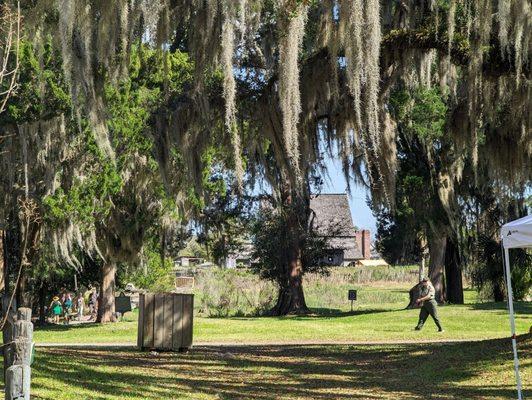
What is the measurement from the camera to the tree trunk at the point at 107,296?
2910 cm

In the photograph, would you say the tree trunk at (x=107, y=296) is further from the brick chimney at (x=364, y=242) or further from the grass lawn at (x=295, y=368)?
the brick chimney at (x=364, y=242)

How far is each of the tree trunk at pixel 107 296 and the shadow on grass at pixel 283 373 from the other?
12.6 metres

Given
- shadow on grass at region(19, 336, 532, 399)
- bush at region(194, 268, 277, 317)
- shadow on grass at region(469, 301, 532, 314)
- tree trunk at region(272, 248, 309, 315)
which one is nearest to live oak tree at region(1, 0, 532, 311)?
shadow on grass at region(19, 336, 532, 399)

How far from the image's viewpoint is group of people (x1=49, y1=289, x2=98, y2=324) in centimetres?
3466

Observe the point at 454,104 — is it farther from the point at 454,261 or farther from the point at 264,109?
the point at 454,261

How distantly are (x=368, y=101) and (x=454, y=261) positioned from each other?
2346 centimetres

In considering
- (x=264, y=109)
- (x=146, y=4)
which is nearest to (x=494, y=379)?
(x=264, y=109)

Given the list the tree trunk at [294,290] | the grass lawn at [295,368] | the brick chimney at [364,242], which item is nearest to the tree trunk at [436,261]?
the tree trunk at [294,290]

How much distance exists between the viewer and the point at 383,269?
180 ft

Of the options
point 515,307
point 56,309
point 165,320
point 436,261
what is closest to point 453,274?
point 436,261

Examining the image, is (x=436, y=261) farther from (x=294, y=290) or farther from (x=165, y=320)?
(x=165, y=320)

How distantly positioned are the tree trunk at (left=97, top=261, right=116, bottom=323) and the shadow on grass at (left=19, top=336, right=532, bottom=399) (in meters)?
12.6

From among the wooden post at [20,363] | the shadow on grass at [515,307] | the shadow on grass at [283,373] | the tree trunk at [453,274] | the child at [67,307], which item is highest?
the tree trunk at [453,274]

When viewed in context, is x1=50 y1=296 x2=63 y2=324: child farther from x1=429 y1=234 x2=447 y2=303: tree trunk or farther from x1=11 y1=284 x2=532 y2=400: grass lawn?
x1=429 y1=234 x2=447 y2=303: tree trunk
